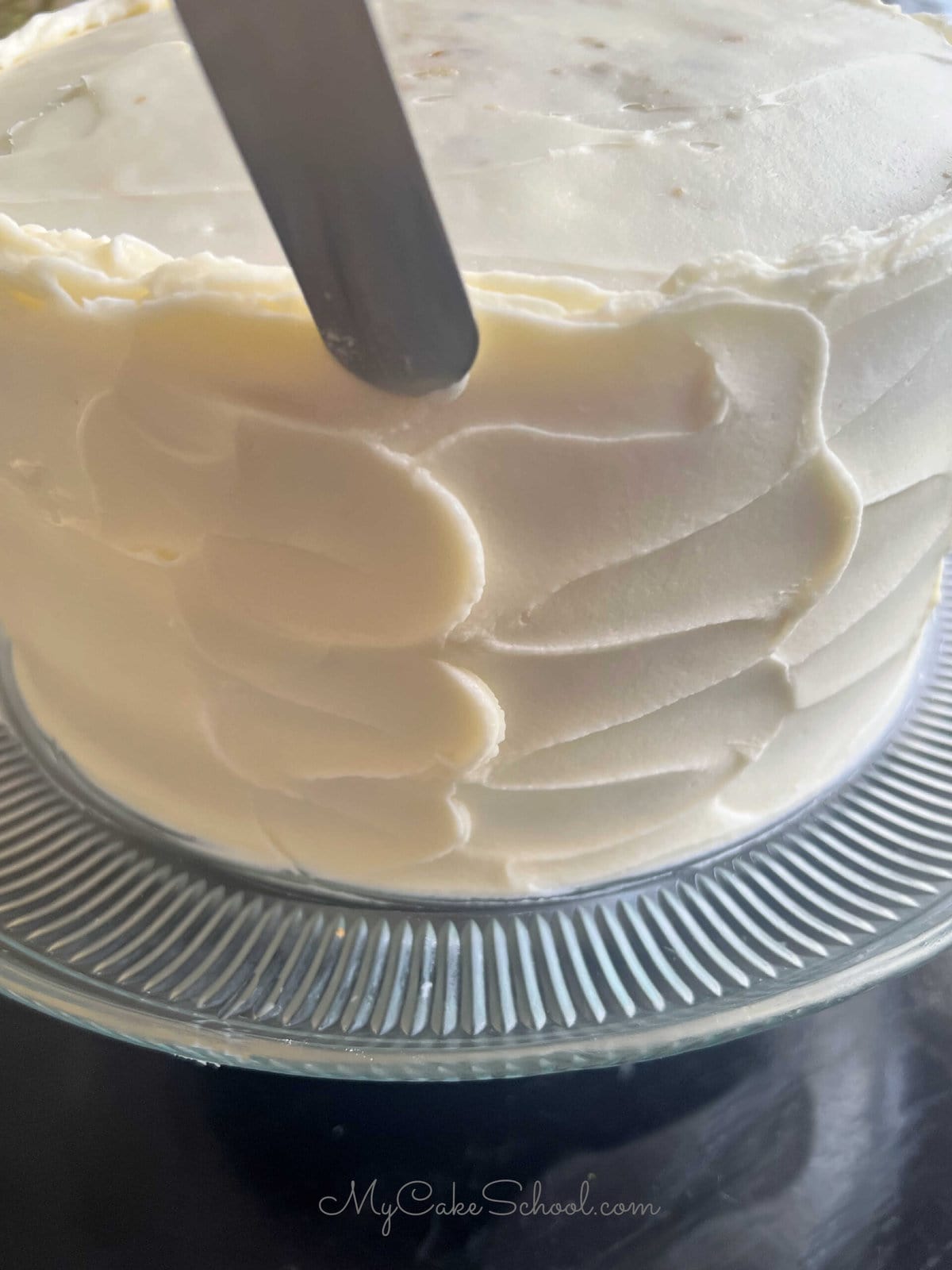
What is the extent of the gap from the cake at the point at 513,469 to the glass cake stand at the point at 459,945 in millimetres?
34

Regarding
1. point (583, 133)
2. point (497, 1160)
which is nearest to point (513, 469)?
point (583, 133)

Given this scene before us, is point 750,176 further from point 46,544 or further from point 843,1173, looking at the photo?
point 843,1173

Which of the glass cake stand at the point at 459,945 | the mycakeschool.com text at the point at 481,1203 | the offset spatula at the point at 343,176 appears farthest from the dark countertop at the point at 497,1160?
the offset spatula at the point at 343,176

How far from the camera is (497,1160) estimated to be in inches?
35.8

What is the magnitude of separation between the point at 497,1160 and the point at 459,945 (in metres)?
0.20

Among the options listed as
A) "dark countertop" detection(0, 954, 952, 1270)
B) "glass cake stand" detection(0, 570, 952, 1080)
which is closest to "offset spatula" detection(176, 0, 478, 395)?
"glass cake stand" detection(0, 570, 952, 1080)

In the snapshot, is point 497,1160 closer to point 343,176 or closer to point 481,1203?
point 481,1203

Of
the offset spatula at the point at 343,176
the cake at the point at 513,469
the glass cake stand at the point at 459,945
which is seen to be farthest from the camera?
the glass cake stand at the point at 459,945

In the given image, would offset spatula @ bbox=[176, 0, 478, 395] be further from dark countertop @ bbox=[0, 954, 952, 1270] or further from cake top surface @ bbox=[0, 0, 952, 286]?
dark countertop @ bbox=[0, 954, 952, 1270]

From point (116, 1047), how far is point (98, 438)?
1.96 feet

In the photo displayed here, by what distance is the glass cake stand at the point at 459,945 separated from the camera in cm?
77

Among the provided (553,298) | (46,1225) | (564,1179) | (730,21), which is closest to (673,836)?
(564,1179)

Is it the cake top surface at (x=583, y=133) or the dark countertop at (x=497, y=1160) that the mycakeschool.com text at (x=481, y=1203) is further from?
the cake top surface at (x=583, y=133)

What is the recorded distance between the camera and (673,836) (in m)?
0.90
